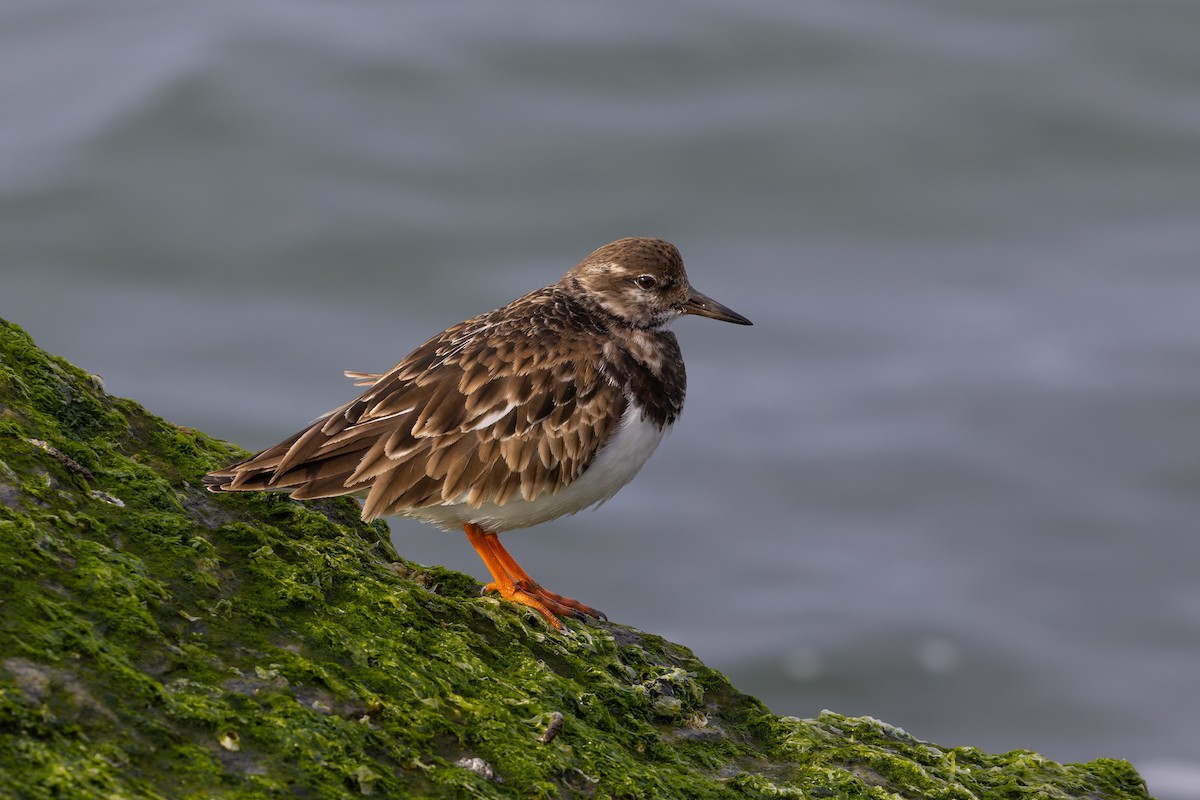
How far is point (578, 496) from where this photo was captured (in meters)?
5.73

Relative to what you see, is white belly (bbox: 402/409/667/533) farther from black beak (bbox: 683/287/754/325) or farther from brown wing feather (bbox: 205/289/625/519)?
black beak (bbox: 683/287/754/325)

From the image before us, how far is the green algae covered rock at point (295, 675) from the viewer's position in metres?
3.19

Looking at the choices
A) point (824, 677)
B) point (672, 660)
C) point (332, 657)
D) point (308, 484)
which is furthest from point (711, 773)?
point (824, 677)

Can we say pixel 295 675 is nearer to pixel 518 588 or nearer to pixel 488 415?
pixel 518 588

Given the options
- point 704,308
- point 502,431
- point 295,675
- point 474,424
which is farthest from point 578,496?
point 295,675

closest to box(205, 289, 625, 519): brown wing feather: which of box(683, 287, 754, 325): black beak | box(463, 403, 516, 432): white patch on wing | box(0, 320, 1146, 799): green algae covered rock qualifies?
box(463, 403, 516, 432): white patch on wing

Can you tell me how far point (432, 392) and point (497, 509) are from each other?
534 millimetres

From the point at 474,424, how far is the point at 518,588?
2.20 ft

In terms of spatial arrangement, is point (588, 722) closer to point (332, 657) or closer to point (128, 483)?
point (332, 657)

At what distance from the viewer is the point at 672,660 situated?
204 inches

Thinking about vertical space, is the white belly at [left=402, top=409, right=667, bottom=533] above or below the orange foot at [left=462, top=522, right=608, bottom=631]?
above

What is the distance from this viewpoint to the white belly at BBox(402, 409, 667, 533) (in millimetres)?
5570

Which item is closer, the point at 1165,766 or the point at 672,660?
the point at 672,660

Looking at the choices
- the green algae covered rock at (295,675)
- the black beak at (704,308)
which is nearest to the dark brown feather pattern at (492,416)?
the green algae covered rock at (295,675)
